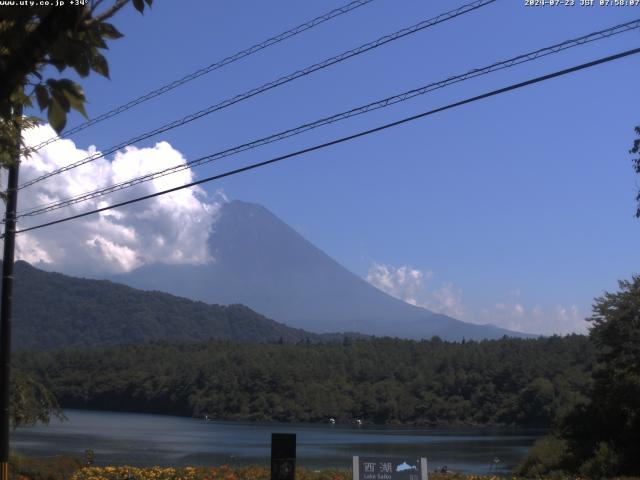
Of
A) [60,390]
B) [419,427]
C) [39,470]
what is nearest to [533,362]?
[419,427]

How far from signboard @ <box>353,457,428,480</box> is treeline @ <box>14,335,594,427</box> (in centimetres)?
7915

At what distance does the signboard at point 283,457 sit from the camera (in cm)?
877

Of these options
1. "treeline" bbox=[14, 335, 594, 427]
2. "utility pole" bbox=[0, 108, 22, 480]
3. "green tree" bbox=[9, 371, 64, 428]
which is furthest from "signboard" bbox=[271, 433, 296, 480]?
"treeline" bbox=[14, 335, 594, 427]

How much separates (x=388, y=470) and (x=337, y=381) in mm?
103794

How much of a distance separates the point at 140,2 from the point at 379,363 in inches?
4598

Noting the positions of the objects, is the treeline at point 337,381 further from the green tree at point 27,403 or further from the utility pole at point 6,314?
the utility pole at point 6,314

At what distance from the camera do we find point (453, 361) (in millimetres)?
108500

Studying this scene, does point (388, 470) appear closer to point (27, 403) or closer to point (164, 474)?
point (164, 474)

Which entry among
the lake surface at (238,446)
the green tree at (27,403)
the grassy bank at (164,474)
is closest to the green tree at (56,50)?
the grassy bank at (164,474)

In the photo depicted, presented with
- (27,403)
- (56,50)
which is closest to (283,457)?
(56,50)

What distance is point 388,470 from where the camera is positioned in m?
10.3

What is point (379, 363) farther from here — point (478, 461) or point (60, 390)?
point (478, 461)

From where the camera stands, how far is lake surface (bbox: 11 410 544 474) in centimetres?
4203

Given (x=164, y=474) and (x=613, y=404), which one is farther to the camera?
(x=613, y=404)
